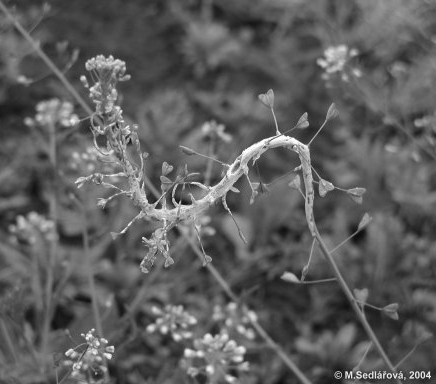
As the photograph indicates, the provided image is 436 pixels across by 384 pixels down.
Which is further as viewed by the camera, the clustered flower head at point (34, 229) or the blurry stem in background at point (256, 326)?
the clustered flower head at point (34, 229)

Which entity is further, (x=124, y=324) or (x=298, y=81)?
(x=298, y=81)

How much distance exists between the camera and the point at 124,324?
2.20m

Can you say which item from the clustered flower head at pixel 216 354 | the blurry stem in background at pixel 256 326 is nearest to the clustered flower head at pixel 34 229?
the blurry stem in background at pixel 256 326

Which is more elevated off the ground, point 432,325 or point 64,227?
point 64,227

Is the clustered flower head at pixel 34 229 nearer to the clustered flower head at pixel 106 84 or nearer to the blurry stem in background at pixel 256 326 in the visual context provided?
the blurry stem in background at pixel 256 326

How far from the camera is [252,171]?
11.7 ft

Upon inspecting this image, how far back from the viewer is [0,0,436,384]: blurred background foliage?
2572 mm

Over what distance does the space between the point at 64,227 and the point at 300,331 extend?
3.87ft

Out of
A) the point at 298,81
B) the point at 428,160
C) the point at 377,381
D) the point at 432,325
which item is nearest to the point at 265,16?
the point at 298,81

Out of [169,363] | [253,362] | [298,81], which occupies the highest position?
[298,81]

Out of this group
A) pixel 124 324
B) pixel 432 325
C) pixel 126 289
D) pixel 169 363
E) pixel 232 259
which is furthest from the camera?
pixel 232 259

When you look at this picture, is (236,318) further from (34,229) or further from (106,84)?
(106,84)

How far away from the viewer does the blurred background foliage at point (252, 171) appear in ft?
8.44

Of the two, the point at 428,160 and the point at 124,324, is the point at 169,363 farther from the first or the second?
the point at 428,160
